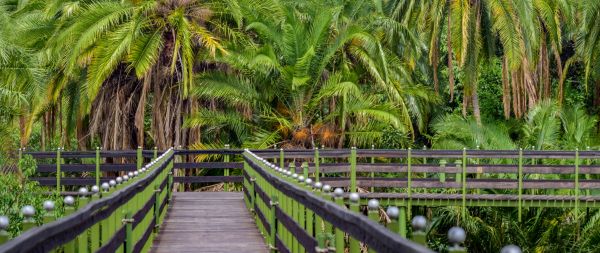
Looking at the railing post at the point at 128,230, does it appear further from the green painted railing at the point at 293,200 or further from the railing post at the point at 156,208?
the railing post at the point at 156,208

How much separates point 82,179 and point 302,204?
59.6ft

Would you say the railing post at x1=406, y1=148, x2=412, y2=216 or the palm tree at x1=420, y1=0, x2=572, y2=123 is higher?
the palm tree at x1=420, y1=0, x2=572, y2=123

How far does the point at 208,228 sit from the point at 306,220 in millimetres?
6873

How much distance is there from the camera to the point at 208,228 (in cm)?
1638

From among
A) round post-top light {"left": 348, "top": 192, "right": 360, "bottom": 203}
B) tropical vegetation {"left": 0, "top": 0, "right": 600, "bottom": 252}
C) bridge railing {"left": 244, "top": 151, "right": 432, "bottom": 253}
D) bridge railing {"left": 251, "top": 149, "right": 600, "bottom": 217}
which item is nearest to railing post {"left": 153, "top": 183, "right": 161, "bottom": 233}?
bridge railing {"left": 244, "top": 151, "right": 432, "bottom": 253}

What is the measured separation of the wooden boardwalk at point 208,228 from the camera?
1385 cm

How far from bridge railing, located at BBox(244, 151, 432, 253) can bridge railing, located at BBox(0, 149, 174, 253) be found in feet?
5.09

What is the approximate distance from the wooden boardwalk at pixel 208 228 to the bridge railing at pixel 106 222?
0.40 metres

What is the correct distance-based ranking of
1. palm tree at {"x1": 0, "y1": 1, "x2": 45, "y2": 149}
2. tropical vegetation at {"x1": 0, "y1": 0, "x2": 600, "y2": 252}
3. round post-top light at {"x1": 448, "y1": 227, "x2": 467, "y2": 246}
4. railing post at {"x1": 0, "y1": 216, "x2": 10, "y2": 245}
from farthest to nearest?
tropical vegetation at {"x1": 0, "y1": 0, "x2": 600, "y2": 252} < palm tree at {"x1": 0, "y1": 1, "x2": 45, "y2": 149} < railing post at {"x1": 0, "y1": 216, "x2": 10, "y2": 245} < round post-top light at {"x1": 448, "y1": 227, "x2": 467, "y2": 246}

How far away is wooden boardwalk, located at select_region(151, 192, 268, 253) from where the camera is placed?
45.4 feet

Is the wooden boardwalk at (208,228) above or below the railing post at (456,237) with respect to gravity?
below

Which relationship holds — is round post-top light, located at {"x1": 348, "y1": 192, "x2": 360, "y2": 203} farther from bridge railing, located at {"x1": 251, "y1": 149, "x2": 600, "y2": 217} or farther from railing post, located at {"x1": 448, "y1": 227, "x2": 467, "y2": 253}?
bridge railing, located at {"x1": 251, "y1": 149, "x2": 600, "y2": 217}

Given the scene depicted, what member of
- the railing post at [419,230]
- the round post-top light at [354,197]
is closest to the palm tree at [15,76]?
the round post-top light at [354,197]

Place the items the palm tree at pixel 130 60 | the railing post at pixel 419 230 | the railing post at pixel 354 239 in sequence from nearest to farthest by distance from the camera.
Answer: the railing post at pixel 419 230, the railing post at pixel 354 239, the palm tree at pixel 130 60
